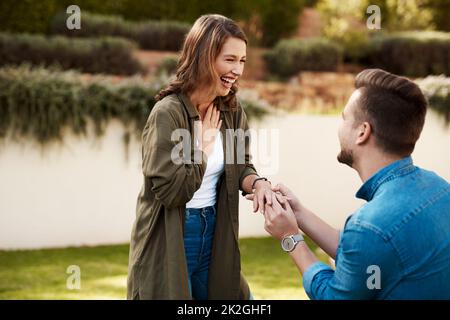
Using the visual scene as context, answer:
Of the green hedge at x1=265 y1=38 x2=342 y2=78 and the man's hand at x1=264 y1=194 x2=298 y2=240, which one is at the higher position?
the green hedge at x1=265 y1=38 x2=342 y2=78

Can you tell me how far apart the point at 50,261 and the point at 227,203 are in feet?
13.2

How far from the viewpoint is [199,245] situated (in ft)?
8.18

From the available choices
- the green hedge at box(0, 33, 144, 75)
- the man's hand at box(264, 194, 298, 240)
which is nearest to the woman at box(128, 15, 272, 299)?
the man's hand at box(264, 194, 298, 240)

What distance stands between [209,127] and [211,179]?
0.69 feet

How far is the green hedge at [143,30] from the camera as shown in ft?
40.4

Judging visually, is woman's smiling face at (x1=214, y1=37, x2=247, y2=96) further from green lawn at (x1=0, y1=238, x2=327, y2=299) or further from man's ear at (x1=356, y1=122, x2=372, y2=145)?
green lawn at (x1=0, y1=238, x2=327, y2=299)

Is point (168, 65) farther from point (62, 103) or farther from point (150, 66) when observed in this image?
point (62, 103)

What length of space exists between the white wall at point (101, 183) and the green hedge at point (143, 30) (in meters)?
5.23

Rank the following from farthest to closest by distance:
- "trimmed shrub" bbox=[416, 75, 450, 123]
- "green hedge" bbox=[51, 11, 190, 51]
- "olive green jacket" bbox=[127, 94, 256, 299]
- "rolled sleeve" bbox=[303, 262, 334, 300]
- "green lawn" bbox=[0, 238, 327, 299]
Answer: "green hedge" bbox=[51, 11, 190, 51], "trimmed shrub" bbox=[416, 75, 450, 123], "green lawn" bbox=[0, 238, 327, 299], "olive green jacket" bbox=[127, 94, 256, 299], "rolled sleeve" bbox=[303, 262, 334, 300]

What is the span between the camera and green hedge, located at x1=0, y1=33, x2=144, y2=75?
1055 cm

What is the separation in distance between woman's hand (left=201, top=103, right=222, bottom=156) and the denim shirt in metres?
0.79

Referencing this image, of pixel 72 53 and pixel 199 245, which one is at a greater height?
pixel 72 53

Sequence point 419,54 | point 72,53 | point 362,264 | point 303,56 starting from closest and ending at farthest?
1. point 362,264
2. point 72,53
3. point 303,56
4. point 419,54

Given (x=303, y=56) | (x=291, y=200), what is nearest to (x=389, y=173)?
(x=291, y=200)
